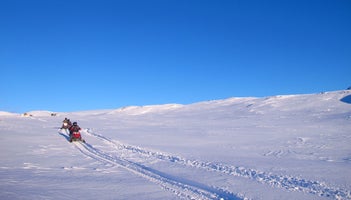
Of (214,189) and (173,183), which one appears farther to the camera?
(173,183)

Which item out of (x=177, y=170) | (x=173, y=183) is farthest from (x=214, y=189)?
(x=177, y=170)

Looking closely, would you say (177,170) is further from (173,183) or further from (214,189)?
(214,189)

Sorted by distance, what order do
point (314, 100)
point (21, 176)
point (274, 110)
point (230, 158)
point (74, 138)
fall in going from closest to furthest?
point (21, 176)
point (230, 158)
point (74, 138)
point (274, 110)
point (314, 100)

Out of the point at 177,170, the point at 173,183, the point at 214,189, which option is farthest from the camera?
the point at 177,170

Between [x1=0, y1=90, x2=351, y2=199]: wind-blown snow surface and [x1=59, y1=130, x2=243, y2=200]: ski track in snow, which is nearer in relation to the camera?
[x1=59, y1=130, x2=243, y2=200]: ski track in snow

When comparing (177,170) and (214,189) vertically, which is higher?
(177,170)

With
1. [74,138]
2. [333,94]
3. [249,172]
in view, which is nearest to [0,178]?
[249,172]

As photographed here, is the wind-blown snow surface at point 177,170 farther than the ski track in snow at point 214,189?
Yes

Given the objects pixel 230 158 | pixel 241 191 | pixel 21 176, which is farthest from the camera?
pixel 230 158

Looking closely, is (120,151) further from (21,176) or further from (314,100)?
(314,100)

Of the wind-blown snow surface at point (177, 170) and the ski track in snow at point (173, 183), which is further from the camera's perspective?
the wind-blown snow surface at point (177, 170)

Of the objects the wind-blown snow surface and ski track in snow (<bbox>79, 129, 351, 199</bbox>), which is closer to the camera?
ski track in snow (<bbox>79, 129, 351, 199</bbox>)

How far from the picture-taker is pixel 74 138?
19812 millimetres

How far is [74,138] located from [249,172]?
40.2ft
